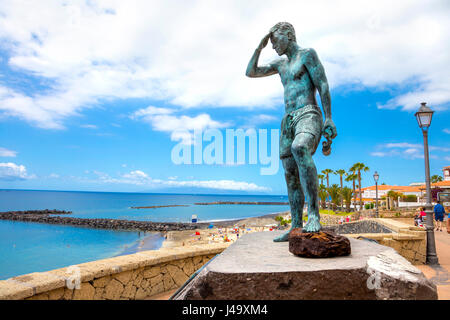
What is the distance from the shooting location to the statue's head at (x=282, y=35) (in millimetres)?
3459

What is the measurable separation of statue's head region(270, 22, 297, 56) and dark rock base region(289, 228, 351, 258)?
2.27 metres

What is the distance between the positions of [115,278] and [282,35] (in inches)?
145

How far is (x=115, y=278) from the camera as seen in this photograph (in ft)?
12.4

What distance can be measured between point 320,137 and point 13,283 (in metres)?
3.48

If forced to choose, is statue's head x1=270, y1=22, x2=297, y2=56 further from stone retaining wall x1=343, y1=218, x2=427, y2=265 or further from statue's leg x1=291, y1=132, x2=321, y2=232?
stone retaining wall x1=343, y1=218, x2=427, y2=265

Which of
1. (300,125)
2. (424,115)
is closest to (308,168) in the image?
(300,125)

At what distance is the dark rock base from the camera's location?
2234mm

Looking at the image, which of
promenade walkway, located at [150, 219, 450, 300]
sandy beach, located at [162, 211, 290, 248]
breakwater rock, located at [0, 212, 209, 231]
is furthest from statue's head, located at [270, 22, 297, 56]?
breakwater rock, located at [0, 212, 209, 231]

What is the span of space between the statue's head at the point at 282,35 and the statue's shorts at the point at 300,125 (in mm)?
847

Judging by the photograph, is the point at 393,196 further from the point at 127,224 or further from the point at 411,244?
the point at 411,244

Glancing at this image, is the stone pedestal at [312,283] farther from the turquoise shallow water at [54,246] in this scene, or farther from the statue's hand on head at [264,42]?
the turquoise shallow water at [54,246]
